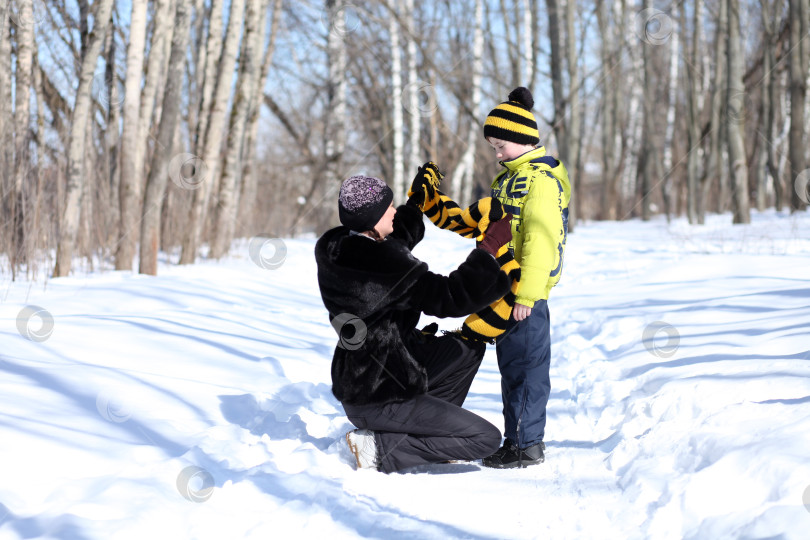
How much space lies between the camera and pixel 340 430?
129 inches

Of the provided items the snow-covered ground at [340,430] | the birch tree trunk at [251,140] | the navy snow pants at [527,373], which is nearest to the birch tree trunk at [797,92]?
the snow-covered ground at [340,430]

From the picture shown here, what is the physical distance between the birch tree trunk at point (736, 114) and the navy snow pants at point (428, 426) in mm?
11796

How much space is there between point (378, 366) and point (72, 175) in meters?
5.55

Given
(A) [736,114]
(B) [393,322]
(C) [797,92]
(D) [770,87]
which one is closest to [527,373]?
(B) [393,322]

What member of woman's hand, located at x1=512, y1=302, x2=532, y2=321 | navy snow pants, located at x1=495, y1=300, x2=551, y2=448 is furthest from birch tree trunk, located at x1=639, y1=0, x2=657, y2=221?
woman's hand, located at x1=512, y1=302, x2=532, y2=321

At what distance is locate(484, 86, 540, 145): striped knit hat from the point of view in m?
2.95

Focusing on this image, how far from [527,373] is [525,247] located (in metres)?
0.56

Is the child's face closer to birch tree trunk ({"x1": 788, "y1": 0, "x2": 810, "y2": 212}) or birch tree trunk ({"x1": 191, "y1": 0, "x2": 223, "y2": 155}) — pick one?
birch tree trunk ({"x1": 191, "y1": 0, "x2": 223, "y2": 155})

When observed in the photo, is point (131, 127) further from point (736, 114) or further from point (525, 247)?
point (736, 114)

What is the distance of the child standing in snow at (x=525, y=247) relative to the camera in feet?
9.48

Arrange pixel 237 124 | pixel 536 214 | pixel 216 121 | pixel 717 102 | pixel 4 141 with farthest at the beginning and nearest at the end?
pixel 717 102 < pixel 237 124 < pixel 216 121 < pixel 4 141 < pixel 536 214

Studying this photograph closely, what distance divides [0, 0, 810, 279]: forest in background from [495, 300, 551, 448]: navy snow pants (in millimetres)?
5237

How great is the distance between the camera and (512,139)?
298cm

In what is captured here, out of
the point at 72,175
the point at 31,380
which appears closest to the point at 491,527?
the point at 31,380
